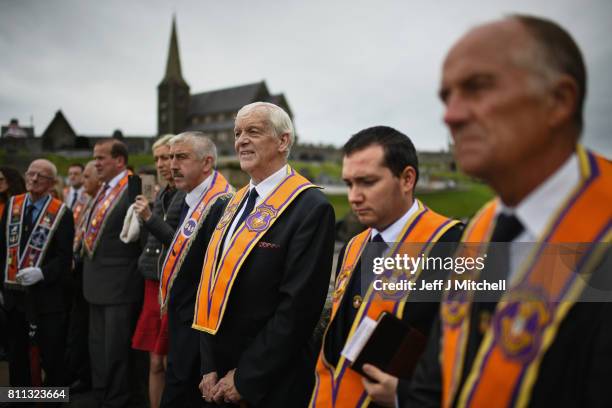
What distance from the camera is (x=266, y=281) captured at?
2639 mm

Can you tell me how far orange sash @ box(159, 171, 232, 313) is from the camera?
3549 millimetres

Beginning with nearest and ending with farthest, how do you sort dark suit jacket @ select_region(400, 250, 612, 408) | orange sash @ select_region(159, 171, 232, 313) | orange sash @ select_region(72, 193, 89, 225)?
dark suit jacket @ select_region(400, 250, 612, 408) → orange sash @ select_region(159, 171, 232, 313) → orange sash @ select_region(72, 193, 89, 225)

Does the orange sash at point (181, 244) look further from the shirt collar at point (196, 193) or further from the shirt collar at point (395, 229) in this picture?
the shirt collar at point (395, 229)

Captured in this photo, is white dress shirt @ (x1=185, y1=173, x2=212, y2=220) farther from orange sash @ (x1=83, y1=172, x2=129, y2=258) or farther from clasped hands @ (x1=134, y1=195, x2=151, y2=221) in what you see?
orange sash @ (x1=83, y1=172, x2=129, y2=258)

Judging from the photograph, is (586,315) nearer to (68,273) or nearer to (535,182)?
(535,182)

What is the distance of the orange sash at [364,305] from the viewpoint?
1929 mm

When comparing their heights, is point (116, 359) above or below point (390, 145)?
below

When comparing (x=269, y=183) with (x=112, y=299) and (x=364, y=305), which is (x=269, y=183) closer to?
(x=364, y=305)

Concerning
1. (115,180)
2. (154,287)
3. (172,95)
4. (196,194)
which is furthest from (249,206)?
(172,95)

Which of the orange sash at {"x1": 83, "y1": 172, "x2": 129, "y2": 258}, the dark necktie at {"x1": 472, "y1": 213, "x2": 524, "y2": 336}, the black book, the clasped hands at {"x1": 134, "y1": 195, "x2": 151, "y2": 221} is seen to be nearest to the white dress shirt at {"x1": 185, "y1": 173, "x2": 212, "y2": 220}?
the clasped hands at {"x1": 134, "y1": 195, "x2": 151, "y2": 221}

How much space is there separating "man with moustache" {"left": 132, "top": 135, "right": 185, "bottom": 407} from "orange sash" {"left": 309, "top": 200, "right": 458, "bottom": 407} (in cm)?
214

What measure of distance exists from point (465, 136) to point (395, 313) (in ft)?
3.28

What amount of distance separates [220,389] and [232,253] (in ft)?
2.86

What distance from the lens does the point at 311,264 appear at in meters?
2.53
